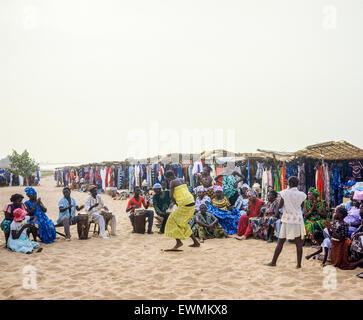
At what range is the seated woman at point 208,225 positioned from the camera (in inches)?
308

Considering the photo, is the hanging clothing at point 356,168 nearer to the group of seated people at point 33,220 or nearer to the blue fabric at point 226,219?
the blue fabric at point 226,219

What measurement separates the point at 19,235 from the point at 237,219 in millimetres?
4973

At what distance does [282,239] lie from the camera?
17.4ft

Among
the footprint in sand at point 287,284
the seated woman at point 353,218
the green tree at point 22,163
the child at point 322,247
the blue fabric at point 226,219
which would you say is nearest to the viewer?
the footprint in sand at point 287,284

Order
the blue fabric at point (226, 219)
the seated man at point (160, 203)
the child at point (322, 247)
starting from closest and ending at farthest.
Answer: the child at point (322, 247) < the blue fabric at point (226, 219) < the seated man at point (160, 203)

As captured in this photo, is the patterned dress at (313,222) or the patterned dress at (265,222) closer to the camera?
the patterned dress at (313,222)

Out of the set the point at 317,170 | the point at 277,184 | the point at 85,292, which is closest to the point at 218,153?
the point at 277,184

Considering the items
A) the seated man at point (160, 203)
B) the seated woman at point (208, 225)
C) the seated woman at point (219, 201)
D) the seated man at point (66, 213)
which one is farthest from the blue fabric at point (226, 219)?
the seated man at point (66, 213)

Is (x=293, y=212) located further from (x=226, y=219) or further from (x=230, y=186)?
(x=230, y=186)

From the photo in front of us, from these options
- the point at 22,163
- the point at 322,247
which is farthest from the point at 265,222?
the point at 22,163

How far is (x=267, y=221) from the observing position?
24.5 ft

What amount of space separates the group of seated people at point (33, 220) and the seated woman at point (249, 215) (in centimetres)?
317

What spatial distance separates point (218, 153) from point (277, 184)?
4.56 m

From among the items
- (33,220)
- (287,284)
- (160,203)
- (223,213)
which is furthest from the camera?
(160,203)
